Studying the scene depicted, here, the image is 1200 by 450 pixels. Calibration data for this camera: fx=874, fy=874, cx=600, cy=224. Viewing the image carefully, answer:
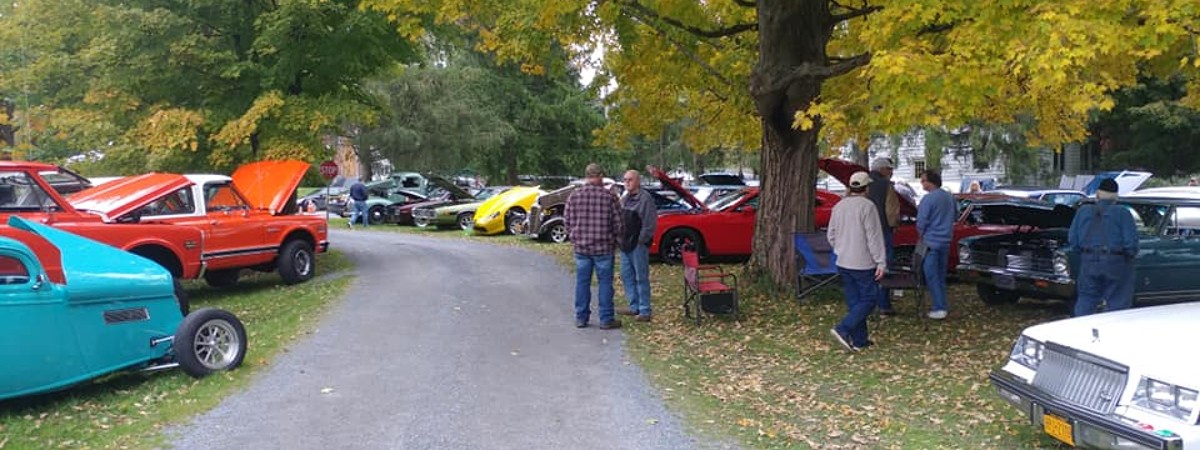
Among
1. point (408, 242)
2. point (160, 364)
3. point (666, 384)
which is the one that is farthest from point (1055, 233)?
point (408, 242)

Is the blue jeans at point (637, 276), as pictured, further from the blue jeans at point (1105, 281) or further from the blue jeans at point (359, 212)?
the blue jeans at point (359, 212)

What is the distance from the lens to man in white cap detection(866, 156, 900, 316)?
9.88 m

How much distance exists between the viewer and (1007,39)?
7.06 m

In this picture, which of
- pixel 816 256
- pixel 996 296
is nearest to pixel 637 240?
pixel 816 256

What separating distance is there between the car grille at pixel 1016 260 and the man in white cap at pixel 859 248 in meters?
2.73

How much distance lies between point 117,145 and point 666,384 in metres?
12.9

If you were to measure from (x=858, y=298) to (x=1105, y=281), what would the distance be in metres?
2.09

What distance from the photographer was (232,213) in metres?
12.9

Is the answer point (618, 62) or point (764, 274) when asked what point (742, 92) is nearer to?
point (618, 62)

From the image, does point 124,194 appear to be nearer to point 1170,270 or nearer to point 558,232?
point 558,232

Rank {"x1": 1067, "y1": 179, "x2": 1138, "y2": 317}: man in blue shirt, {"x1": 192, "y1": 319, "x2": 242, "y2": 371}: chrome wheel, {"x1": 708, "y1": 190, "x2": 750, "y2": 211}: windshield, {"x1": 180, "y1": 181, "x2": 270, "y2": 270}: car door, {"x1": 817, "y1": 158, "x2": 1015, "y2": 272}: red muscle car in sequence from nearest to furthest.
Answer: {"x1": 192, "y1": 319, "x2": 242, "y2": 371}: chrome wheel → {"x1": 1067, "y1": 179, "x2": 1138, "y2": 317}: man in blue shirt → {"x1": 180, "y1": 181, "x2": 270, "y2": 270}: car door → {"x1": 817, "y1": 158, "x2": 1015, "y2": 272}: red muscle car → {"x1": 708, "y1": 190, "x2": 750, "y2": 211}: windshield

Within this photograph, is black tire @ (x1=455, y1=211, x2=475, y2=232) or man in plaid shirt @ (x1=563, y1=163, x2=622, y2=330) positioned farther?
black tire @ (x1=455, y1=211, x2=475, y2=232)

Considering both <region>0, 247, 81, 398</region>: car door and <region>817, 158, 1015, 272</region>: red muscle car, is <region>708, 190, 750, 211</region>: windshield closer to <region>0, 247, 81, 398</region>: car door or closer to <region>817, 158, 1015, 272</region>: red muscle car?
<region>817, 158, 1015, 272</region>: red muscle car

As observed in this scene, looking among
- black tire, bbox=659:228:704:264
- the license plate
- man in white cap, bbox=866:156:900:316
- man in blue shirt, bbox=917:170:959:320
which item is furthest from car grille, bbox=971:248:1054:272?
black tire, bbox=659:228:704:264
